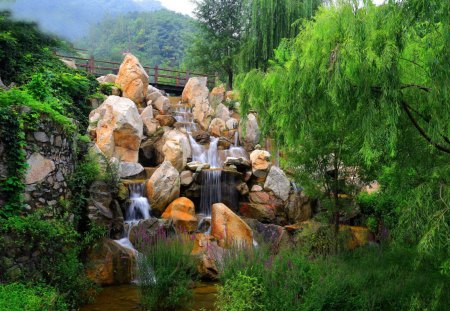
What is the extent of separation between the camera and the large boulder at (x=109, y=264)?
→ 7473mm

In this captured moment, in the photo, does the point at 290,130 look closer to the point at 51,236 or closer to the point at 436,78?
the point at 436,78

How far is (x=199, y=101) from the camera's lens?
730 inches

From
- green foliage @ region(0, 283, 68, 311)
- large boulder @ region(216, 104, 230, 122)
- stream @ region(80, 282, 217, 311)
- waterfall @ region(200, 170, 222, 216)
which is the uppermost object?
large boulder @ region(216, 104, 230, 122)

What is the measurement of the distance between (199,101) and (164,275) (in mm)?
13279

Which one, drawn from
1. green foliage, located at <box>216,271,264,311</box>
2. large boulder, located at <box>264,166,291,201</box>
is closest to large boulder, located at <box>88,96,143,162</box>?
large boulder, located at <box>264,166,291,201</box>

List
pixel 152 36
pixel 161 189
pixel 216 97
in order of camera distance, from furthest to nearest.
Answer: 1. pixel 152 36
2. pixel 216 97
3. pixel 161 189

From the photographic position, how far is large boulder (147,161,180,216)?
36.1ft

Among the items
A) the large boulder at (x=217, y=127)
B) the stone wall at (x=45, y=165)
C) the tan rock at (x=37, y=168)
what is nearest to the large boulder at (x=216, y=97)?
the large boulder at (x=217, y=127)

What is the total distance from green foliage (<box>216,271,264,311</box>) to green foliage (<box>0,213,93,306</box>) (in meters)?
2.21

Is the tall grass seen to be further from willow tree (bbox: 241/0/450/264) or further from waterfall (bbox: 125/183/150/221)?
waterfall (bbox: 125/183/150/221)

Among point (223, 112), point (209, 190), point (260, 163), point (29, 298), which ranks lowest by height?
point (29, 298)

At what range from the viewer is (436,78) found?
11.6ft

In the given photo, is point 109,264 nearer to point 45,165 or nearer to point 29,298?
point 45,165

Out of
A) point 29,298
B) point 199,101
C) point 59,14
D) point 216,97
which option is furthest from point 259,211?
point 216,97
